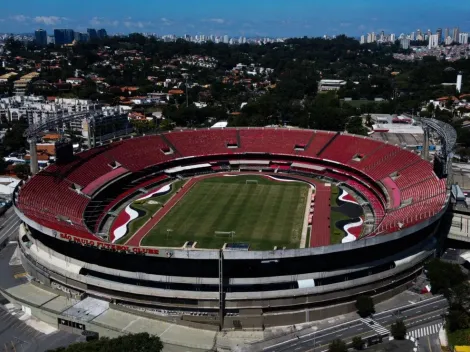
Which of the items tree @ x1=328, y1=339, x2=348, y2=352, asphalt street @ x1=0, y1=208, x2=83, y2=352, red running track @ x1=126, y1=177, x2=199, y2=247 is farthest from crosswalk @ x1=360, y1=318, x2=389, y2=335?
red running track @ x1=126, y1=177, x2=199, y2=247

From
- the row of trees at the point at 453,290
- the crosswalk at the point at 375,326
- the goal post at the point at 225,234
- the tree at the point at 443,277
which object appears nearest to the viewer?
the row of trees at the point at 453,290

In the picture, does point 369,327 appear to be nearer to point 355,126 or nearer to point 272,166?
point 272,166

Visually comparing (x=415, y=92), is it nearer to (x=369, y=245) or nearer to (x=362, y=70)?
(x=362, y=70)

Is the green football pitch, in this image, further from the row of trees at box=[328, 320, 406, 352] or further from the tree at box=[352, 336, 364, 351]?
→ the tree at box=[352, 336, 364, 351]

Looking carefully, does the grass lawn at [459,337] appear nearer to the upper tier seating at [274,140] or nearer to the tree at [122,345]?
the tree at [122,345]

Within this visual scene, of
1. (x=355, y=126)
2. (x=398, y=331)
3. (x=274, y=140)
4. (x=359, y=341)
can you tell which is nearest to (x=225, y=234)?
(x=359, y=341)

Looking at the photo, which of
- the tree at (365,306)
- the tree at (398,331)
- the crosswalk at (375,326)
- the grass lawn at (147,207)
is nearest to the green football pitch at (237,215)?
the grass lawn at (147,207)
